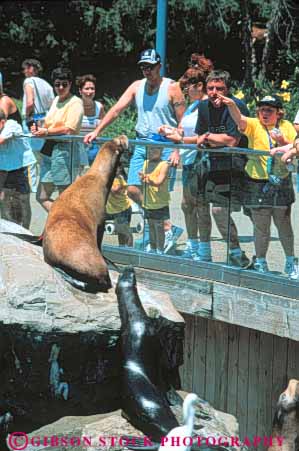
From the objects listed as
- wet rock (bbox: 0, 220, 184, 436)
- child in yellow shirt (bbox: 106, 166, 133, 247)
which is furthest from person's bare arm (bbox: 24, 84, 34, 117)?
wet rock (bbox: 0, 220, 184, 436)

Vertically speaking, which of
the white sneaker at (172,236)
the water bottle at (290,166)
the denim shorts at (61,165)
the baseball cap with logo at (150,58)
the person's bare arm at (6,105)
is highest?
the baseball cap with logo at (150,58)

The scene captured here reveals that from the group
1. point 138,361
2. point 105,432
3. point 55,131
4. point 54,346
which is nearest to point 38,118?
point 55,131

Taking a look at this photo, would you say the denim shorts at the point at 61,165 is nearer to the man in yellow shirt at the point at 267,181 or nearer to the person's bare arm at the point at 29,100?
the man in yellow shirt at the point at 267,181

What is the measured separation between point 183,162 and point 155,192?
0.46m

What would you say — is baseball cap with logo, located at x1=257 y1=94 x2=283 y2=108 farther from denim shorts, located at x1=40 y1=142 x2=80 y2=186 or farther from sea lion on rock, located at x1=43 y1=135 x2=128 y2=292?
denim shorts, located at x1=40 y1=142 x2=80 y2=186

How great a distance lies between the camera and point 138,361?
25.1 ft

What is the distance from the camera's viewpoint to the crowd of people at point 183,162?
8.68m

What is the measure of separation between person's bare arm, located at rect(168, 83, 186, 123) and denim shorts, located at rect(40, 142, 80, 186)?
107cm

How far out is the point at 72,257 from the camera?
26.3 feet

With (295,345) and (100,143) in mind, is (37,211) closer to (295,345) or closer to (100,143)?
(100,143)

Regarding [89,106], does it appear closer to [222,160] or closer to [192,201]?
[192,201]

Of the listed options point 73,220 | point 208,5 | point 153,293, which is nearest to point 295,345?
point 153,293

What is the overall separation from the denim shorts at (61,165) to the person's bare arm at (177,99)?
3.51ft

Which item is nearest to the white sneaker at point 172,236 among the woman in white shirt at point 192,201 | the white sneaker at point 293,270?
the woman in white shirt at point 192,201
